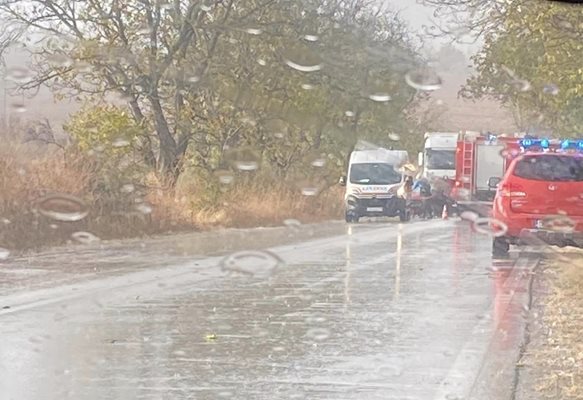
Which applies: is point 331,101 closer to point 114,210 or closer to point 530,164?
point 114,210

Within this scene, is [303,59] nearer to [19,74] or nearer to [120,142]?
[120,142]

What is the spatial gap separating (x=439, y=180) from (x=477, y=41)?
25516 millimetres

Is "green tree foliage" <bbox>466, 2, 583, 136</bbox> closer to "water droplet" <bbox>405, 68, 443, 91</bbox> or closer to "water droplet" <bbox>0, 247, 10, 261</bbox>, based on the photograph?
"water droplet" <bbox>405, 68, 443, 91</bbox>

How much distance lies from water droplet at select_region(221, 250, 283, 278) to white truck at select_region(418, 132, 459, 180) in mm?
24356

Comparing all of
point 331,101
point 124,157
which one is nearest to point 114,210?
point 124,157

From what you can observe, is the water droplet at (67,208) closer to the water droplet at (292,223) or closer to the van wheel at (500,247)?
the water droplet at (292,223)

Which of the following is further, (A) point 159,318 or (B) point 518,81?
(B) point 518,81

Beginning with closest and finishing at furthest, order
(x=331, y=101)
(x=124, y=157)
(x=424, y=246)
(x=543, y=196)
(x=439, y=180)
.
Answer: (x=543, y=196)
(x=424, y=246)
(x=124, y=157)
(x=331, y=101)
(x=439, y=180)

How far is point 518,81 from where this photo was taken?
890 inches

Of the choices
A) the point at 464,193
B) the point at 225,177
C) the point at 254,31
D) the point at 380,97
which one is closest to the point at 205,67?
the point at 254,31

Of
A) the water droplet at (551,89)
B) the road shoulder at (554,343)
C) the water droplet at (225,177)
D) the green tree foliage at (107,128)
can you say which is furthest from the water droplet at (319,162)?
the road shoulder at (554,343)

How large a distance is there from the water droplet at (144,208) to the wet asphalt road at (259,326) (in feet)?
20.3

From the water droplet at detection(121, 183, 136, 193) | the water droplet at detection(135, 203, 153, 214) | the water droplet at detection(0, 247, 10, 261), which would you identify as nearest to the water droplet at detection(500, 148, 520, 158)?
the water droplet at detection(135, 203, 153, 214)

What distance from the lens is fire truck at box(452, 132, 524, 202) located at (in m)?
35.2
